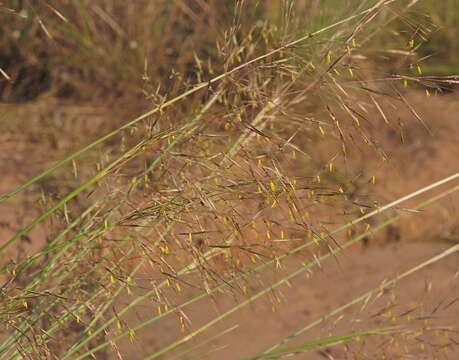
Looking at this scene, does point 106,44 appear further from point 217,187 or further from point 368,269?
point 217,187

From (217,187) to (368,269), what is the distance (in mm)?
1864

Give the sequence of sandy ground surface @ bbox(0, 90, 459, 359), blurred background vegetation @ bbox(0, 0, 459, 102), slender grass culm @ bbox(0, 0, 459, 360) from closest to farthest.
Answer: slender grass culm @ bbox(0, 0, 459, 360) < sandy ground surface @ bbox(0, 90, 459, 359) < blurred background vegetation @ bbox(0, 0, 459, 102)

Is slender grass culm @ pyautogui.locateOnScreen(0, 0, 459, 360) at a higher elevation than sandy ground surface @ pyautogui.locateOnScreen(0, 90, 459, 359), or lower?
higher

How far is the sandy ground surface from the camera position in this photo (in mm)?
2979

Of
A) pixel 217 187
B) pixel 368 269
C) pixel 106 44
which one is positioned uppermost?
pixel 217 187

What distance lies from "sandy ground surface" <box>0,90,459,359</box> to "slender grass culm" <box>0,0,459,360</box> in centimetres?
1

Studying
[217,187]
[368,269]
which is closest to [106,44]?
[368,269]

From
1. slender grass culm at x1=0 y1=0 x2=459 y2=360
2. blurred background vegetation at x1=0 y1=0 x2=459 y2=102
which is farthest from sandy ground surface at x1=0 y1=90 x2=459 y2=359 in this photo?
blurred background vegetation at x1=0 y1=0 x2=459 y2=102

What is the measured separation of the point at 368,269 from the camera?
384 centimetres

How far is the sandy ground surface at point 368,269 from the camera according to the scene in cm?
298

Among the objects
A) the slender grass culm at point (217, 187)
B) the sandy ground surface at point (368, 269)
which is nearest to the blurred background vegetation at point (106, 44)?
the slender grass culm at point (217, 187)

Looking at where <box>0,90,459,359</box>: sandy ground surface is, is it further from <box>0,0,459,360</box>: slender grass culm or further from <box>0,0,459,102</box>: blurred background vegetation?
<box>0,0,459,102</box>: blurred background vegetation

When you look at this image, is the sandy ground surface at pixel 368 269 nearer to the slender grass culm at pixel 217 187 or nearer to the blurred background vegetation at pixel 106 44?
the slender grass culm at pixel 217 187

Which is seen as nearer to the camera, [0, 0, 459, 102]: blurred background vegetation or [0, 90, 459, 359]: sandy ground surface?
[0, 90, 459, 359]: sandy ground surface
